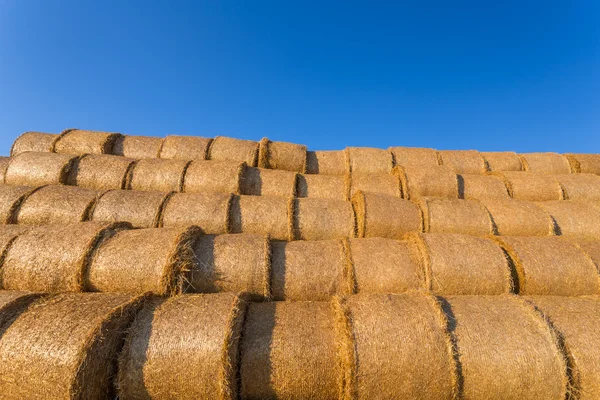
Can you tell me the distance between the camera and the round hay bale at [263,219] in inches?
203

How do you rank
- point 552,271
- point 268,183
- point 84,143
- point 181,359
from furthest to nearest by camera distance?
1. point 84,143
2. point 268,183
3. point 552,271
4. point 181,359

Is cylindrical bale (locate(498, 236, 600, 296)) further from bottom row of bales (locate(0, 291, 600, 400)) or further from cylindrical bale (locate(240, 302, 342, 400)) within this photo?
cylindrical bale (locate(240, 302, 342, 400))

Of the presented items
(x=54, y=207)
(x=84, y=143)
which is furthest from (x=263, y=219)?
(x=84, y=143)

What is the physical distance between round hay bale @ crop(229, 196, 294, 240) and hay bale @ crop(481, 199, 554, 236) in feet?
11.7

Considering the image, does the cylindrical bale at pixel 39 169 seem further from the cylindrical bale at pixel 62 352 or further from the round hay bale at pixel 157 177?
the cylindrical bale at pixel 62 352

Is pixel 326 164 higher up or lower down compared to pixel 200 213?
higher up

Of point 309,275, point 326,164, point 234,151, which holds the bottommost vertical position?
point 309,275

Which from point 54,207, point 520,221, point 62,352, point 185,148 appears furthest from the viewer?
point 185,148

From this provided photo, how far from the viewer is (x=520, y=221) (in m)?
5.36

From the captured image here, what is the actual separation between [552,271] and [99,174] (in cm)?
780

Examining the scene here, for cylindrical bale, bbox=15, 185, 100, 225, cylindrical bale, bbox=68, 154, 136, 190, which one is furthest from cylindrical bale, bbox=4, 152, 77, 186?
cylindrical bale, bbox=15, 185, 100, 225

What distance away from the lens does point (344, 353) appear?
2.87 m

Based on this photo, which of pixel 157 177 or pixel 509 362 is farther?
pixel 157 177

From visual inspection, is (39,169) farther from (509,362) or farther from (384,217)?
(509,362)
